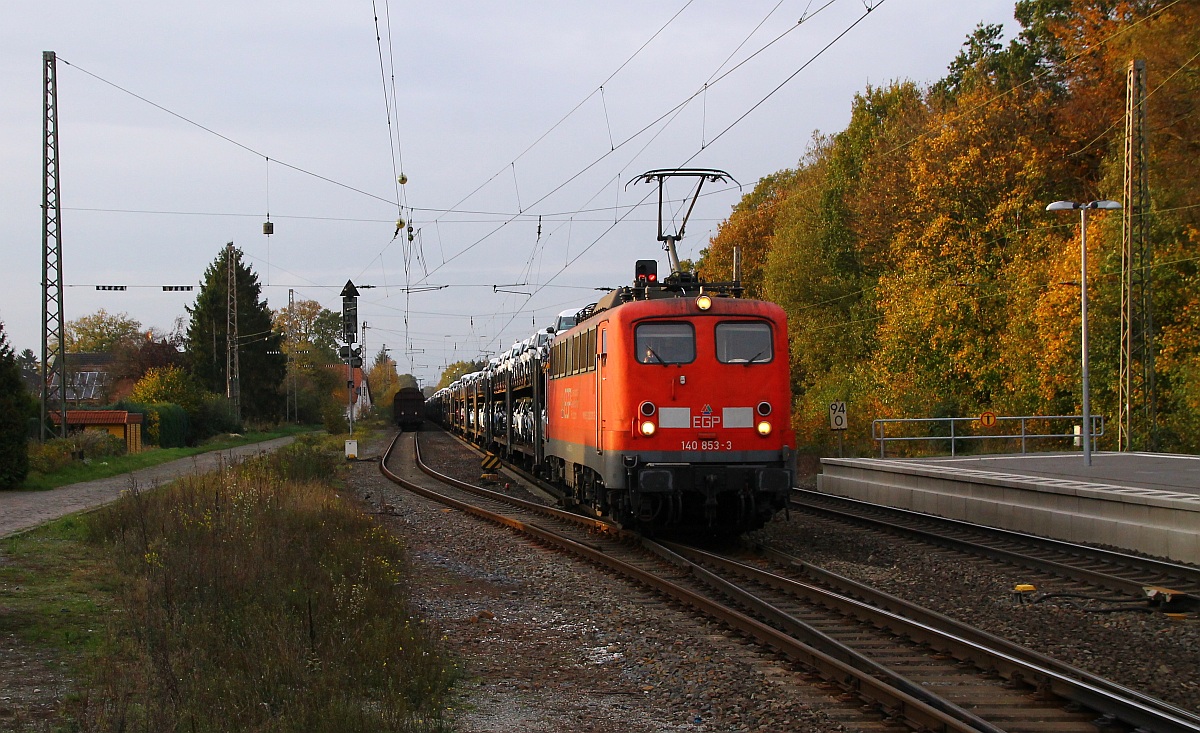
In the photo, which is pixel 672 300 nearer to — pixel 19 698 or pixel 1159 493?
pixel 1159 493

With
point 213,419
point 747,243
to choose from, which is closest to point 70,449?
point 213,419

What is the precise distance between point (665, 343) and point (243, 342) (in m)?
58.7

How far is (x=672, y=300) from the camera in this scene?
1382cm

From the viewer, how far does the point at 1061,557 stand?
12766 mm

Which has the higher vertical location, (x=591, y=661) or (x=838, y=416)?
(x=838, y=416)

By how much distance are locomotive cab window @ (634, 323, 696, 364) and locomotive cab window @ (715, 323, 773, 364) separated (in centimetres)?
36

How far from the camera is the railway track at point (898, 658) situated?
6.23m

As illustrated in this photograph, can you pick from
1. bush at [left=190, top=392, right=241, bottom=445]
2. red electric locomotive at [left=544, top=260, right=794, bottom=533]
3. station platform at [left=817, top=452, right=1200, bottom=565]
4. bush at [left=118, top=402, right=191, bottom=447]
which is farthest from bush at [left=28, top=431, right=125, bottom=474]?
station platform at [left=817, top=452, right=1200, bottom=565]

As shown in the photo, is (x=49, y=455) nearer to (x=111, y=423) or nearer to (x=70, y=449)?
(x=70, y=449)

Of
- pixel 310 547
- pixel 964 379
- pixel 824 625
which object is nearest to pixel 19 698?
pixel 310 547

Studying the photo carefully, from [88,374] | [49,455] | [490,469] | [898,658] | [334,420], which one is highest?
[88,374]

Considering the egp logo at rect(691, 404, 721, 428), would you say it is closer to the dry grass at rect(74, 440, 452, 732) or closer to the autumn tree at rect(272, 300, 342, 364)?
the dry grass at rect(74, 440, 452, 732)

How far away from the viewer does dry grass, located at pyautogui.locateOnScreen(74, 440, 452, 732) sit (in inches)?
223

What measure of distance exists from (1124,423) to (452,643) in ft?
71.5
